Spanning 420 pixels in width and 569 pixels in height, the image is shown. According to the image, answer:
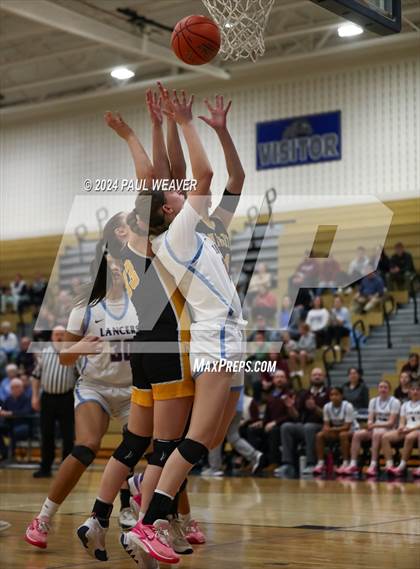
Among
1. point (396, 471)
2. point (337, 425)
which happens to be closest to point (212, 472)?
point (337, 425)

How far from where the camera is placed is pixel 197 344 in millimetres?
4773

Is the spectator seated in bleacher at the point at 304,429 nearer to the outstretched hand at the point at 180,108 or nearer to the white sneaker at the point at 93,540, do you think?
the white sneaker at the point at 93,540

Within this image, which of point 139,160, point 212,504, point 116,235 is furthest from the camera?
point 212,504

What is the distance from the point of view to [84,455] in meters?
5.82

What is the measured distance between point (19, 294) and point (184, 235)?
16.6 metres

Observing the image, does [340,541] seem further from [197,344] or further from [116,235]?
[116,235]

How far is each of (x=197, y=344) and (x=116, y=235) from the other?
1.47 metres

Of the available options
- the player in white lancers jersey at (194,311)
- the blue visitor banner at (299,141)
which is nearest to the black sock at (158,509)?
the player in white lancers jersey at (194,311)

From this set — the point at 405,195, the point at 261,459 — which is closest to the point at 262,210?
the point at 405,195

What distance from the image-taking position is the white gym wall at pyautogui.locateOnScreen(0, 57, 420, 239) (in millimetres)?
18188

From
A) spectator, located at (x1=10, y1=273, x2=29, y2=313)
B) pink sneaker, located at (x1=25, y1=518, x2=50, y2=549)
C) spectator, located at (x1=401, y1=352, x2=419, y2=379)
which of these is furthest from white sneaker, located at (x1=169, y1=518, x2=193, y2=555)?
spectator, located at (x1=10, y1=273, x2=29, y2=313)

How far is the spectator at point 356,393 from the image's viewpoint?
1338 centimetres

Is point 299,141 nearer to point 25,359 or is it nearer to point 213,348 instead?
point 25,359

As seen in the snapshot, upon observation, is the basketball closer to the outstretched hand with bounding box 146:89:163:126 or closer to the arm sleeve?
the outstretched hand with bounding box 146:89:163:126
